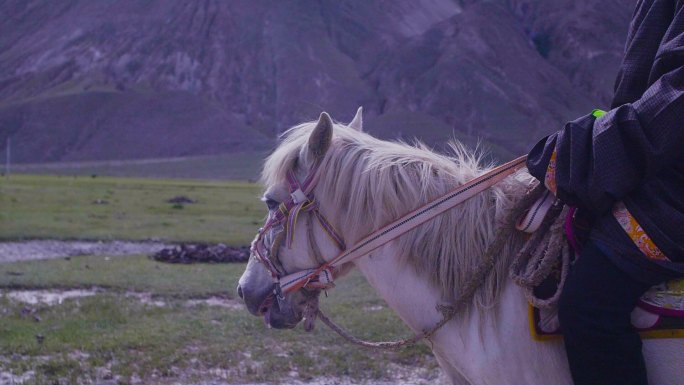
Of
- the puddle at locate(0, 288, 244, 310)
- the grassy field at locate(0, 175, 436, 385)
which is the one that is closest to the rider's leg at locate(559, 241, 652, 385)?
the grassy field at locate(0, 175, 436, 385)

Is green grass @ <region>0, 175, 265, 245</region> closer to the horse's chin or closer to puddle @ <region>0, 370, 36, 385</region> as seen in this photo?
puddle @ <region>0, 370, 36, 385</region>

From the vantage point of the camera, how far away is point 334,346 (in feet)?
30.0

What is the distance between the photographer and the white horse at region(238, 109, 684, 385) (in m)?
3.24

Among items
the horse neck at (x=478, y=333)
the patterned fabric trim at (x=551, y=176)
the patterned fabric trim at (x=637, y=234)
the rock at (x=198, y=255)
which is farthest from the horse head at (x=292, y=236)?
the rock at (x=198, y=255)

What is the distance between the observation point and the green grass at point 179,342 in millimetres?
7770

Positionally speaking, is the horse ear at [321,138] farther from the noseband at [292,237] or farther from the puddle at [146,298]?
the puddle at [146,298]

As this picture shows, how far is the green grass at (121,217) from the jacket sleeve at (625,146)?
14.7 meters

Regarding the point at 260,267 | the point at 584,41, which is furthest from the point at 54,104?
the point at 260,267

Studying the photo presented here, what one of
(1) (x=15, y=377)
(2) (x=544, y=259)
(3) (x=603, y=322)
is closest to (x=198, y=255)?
(1) (x=15, y=377)

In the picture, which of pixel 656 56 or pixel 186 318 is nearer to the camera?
pixel 656 56

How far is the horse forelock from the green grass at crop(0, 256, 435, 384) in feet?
14.9

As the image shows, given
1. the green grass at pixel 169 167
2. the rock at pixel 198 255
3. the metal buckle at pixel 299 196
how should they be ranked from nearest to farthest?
the metal buckle at pixel 299 196
the rock at pixel 198 255
the green grass at pixel 169 167

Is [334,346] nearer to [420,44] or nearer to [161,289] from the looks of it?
[161,289]

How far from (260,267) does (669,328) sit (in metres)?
2.00
